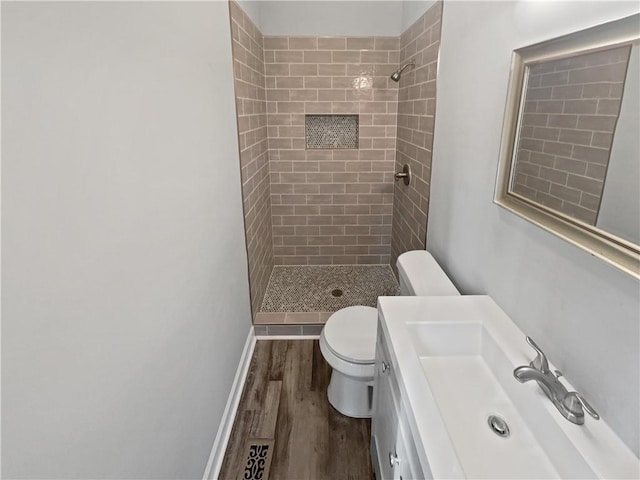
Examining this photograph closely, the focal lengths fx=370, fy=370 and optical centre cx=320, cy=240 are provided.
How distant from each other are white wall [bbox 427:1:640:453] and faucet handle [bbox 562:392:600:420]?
0.12 feet

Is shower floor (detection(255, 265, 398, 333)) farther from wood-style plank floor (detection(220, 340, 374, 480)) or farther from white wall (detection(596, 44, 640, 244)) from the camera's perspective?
white wall (detection(596, 44, 640, 244))

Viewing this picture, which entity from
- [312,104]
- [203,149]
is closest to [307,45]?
[312,104]

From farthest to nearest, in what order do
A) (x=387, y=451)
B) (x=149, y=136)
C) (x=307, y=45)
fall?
(x=307, y=45), (x=387, y=451), (x=149, y=136)

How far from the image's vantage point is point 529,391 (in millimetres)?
997

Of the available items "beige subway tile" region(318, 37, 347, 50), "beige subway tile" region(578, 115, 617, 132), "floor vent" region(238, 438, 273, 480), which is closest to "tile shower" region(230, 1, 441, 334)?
"beige subway tile" region(318, 37, 347, 50)

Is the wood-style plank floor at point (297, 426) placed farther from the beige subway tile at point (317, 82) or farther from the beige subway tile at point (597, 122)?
the beige subway tile at point (317, 82)

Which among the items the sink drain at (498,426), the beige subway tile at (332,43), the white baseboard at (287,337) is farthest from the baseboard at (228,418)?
the beige subway tile at (332,43)

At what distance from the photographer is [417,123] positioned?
250cm

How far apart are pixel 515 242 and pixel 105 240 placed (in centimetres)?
121

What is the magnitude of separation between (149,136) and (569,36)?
114 cm

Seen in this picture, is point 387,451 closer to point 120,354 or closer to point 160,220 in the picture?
point 120,354

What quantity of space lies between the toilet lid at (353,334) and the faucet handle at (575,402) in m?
0.94

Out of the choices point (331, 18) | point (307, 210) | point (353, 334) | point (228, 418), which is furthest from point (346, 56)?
point (228, 418)

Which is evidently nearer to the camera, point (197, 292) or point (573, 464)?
point (573, 464)
